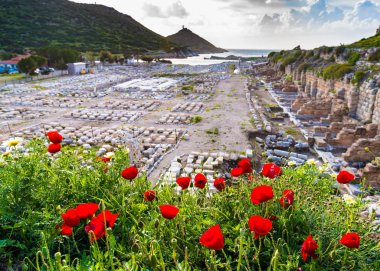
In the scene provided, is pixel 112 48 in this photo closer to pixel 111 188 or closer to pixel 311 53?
pixel 311 53

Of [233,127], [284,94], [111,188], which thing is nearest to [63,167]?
[111,188]

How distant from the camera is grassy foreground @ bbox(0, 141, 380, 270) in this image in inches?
114

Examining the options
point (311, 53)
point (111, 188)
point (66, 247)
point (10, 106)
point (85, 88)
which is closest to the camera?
point (66, 247)

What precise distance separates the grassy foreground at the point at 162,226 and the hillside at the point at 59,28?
84.2 metres

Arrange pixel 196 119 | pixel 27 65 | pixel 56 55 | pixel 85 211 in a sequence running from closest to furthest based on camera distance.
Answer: pixel 85 211 → pixel 196 119 → pixel 27 65 → pixel 56 55

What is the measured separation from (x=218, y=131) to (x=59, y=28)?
110090mm

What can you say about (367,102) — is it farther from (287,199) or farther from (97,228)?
(97,228)

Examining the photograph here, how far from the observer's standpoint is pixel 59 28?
104500 millimetres

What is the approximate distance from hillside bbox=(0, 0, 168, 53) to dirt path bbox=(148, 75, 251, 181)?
237 feet

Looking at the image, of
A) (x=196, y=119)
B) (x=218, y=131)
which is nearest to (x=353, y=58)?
(x=196, y=119)

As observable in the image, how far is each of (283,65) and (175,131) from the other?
33118mm

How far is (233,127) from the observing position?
16.7m

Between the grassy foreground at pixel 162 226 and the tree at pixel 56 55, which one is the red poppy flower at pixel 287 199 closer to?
the grassy foreground at pixel 162 226

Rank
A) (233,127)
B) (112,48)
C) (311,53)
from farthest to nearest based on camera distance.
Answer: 1. (112,48)
2. (311,53)
3. (233,127)
